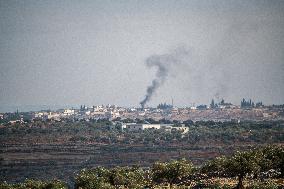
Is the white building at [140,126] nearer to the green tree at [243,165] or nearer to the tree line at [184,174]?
the tree line at [184,174]

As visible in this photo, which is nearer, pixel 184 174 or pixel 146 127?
pixel 184 174

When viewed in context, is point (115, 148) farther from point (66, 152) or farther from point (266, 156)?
point (266, 156)

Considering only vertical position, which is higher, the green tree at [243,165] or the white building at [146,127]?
the green tree at [243,165]

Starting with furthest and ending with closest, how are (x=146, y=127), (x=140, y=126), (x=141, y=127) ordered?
(x=146, y=127) → (x=140, y=126) → (x=141, y=127)

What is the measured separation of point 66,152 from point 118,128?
6324 cm

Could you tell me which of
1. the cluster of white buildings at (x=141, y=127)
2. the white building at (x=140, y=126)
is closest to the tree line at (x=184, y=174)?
the cluster of white buildings at (x=141, y=127)

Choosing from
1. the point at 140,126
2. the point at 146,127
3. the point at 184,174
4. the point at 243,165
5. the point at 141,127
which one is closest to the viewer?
the point at 243,165

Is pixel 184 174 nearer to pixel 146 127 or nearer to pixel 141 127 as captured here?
pixel 141 127

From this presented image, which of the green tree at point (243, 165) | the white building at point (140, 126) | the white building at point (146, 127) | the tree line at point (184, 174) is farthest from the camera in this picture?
the white building at point (140, 126)

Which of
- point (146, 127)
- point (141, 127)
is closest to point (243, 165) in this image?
point (141, 127)

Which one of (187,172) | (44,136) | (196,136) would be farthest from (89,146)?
(187,172)

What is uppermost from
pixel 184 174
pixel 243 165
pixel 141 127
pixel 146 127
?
pixel 243 165

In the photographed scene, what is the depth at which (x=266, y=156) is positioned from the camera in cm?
6066

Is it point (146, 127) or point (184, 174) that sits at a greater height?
point (184, 174)
